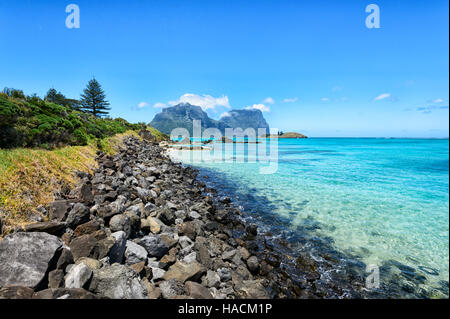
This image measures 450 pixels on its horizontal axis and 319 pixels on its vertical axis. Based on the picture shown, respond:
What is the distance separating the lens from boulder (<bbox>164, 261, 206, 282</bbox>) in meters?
4.23

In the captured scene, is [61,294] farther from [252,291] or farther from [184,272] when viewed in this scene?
[252,291]

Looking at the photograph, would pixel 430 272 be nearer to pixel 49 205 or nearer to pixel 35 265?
pixel 35 265

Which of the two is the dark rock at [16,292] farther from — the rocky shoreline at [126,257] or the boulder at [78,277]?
the boulder at [78,277]

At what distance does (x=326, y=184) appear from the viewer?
17.7 m

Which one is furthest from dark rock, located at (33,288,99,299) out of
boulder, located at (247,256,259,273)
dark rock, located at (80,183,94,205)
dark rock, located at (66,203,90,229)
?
boulder, located at (247,256,259,273)

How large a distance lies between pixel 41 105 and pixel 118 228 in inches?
480

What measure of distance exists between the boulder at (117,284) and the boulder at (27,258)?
838mm

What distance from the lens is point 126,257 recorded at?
4.41 m

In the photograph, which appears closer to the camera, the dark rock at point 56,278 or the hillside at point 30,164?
the dark rock at point 56,278

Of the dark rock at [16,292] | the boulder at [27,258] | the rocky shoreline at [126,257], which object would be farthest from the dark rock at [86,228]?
the dark rock at [16,292]

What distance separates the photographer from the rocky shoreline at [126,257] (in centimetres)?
317

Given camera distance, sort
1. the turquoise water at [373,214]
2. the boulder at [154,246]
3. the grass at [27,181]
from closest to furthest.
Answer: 1. the grass at [27,181]
2. the boulder at [154,246]
3. the turquoise water at [373,214]

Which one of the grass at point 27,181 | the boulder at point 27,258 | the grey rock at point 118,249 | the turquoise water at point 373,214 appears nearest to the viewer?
the boulder at point 27,258
